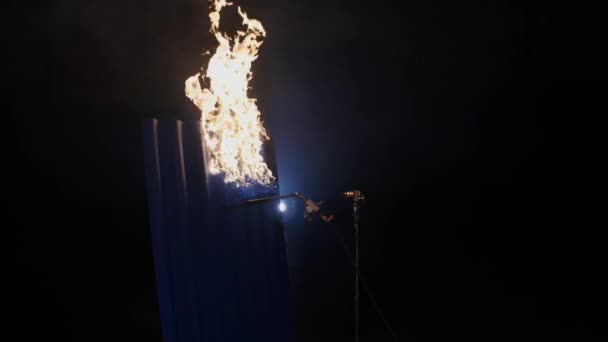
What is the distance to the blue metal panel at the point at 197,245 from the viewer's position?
2607 millimetres

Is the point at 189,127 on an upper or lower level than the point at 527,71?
lower

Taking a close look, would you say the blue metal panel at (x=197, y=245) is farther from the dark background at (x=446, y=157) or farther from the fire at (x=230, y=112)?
the dark background at (x=446, y=157)

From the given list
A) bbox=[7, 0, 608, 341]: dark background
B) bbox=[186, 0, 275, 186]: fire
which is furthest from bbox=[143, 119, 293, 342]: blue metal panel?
bbox=[7, 0, 608, 341]: dark background

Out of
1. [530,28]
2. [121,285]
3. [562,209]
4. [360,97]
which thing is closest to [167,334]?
[121,285]

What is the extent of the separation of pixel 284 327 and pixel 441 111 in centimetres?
262

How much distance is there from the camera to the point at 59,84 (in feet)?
9.94

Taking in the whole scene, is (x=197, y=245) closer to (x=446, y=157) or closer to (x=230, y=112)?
(x=230, y=112)

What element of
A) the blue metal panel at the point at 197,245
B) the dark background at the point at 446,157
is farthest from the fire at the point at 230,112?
the dark background at the point at 446,157

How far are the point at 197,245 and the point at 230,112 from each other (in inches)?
41.3

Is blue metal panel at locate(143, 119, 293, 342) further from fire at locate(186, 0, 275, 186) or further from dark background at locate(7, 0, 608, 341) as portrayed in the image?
dark background at locate(7, 0, 608, 341)

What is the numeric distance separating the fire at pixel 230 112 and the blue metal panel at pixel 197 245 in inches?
5.6

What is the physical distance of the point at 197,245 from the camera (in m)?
2.76

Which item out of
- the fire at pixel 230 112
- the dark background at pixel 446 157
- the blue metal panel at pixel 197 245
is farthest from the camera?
the dark background at pixel 446 157

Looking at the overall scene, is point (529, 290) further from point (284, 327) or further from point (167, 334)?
point (167, 334)
